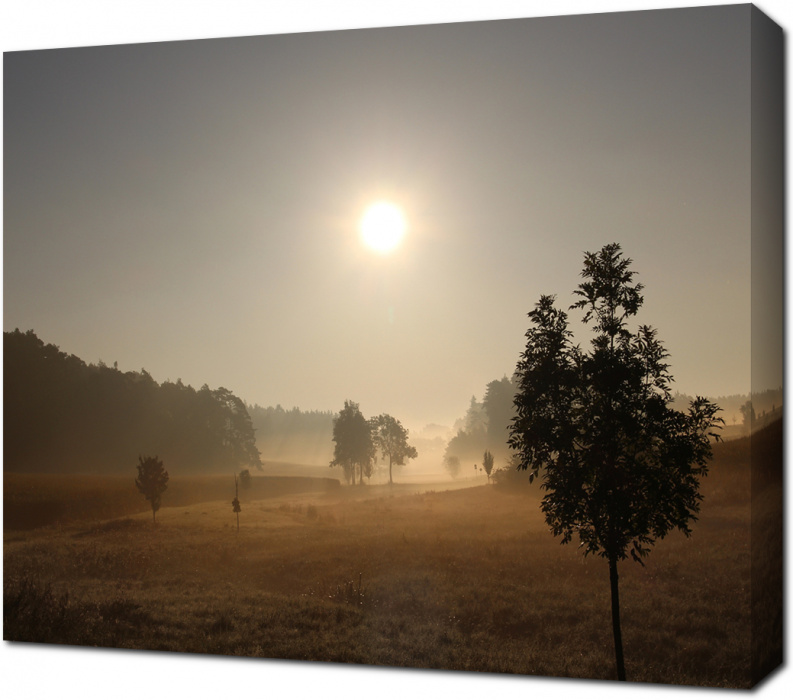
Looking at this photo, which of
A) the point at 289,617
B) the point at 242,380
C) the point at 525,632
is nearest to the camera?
the point at 525,632

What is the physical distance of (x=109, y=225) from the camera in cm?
1415

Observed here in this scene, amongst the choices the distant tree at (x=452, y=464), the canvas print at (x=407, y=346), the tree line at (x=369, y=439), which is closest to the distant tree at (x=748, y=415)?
the canvas print at (x=407, y=346)

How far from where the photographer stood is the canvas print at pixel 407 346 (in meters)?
11.0

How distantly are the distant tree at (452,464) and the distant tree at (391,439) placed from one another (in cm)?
45

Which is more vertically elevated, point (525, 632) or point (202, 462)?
point (202, 462)

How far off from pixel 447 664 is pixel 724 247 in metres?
6.45

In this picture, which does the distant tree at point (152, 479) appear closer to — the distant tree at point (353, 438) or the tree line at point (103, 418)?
the tree line at point (103, 418)

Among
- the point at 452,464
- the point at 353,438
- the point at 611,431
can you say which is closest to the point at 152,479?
the point at 353,438

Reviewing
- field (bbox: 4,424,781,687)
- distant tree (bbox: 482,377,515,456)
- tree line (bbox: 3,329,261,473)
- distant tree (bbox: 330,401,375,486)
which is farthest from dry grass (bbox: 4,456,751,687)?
tree line (bbox: 3,329,261,473)

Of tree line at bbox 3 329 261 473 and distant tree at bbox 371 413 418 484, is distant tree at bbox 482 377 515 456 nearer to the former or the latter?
distant tree at bbox 371 413 418 484

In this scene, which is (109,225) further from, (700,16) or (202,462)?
(700,16)

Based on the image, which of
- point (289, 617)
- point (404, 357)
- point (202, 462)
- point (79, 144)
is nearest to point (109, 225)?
point (79, 144)

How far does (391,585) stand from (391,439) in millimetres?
2054

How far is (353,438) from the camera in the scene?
13.1 metres
